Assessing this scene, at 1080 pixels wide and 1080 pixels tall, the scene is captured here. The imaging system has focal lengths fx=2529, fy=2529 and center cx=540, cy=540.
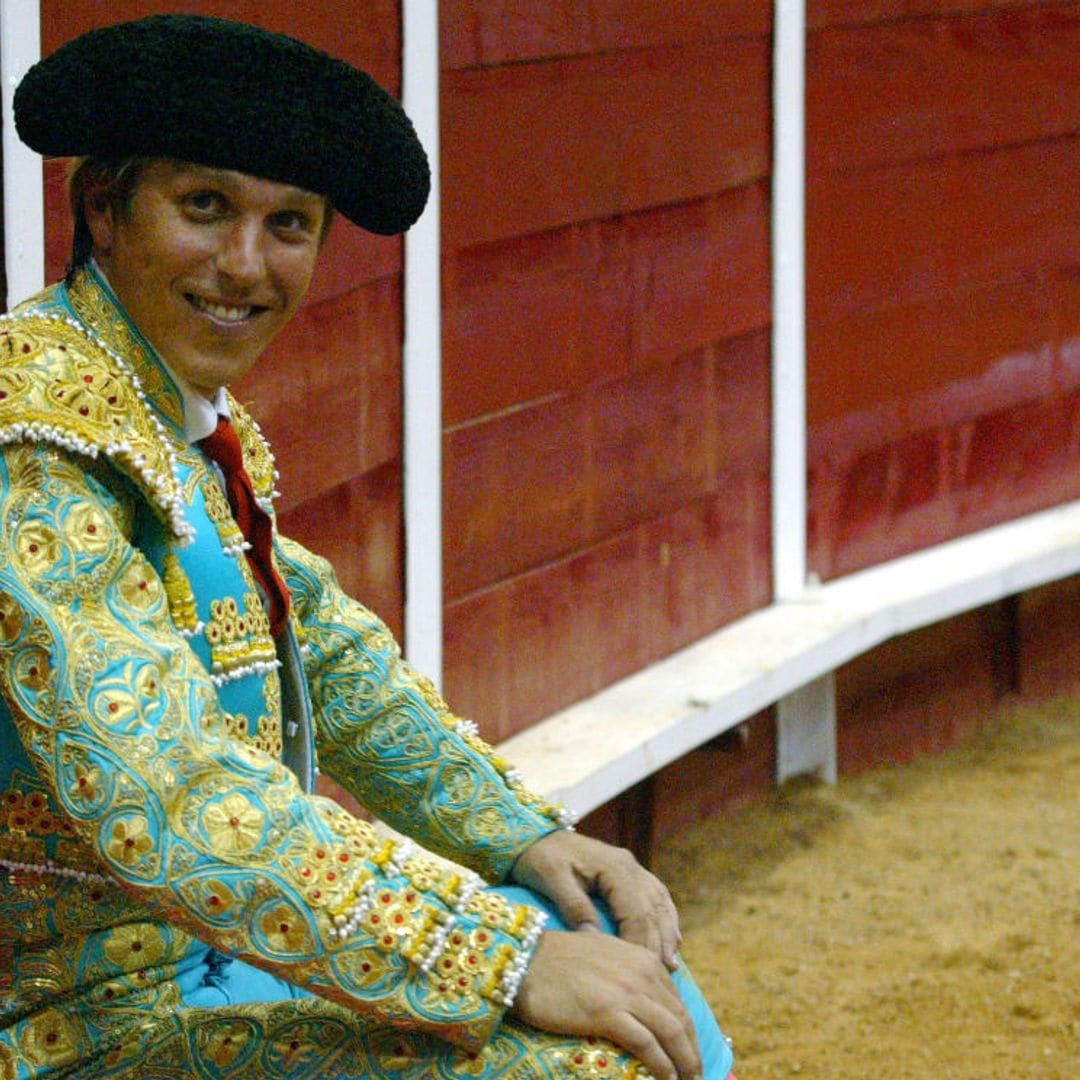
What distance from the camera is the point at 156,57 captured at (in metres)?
1.94

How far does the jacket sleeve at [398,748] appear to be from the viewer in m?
2.39

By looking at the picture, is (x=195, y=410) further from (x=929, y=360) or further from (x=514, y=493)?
(x=929, y=360)

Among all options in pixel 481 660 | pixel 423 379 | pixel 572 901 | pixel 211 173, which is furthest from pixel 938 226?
pixel 211 173

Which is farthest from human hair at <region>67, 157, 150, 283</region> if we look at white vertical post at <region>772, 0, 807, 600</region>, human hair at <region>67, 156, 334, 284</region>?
white vertical post at <region>772, 0, 807, 600</region>

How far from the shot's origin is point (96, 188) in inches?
79.7

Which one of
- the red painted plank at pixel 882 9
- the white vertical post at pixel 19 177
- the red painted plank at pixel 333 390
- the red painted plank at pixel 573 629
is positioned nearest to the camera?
the white vertical post at pixel 19 177

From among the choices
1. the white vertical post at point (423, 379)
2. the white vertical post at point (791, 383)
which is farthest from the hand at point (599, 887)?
the white vertical post at point (791, 383)

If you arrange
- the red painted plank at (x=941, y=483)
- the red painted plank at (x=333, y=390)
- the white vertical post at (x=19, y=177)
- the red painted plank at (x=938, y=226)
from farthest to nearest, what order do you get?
the red painted plank at (x=941, y=483) < the red painted plank at (x=938, y=226) < the red painted plank at (x=333, y=390) < the white vertical post at (x=19, y=177)

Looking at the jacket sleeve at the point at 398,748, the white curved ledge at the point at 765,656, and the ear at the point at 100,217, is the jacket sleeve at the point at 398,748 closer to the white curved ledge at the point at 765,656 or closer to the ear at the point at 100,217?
the ear at the point at 100,217

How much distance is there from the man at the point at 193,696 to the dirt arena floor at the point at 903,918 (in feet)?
5.09

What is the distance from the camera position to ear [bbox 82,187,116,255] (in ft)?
6.66

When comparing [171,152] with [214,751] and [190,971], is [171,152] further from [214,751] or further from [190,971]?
[190,971]

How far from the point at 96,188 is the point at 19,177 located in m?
0.75

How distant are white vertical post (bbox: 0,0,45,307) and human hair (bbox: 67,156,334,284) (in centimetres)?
67
